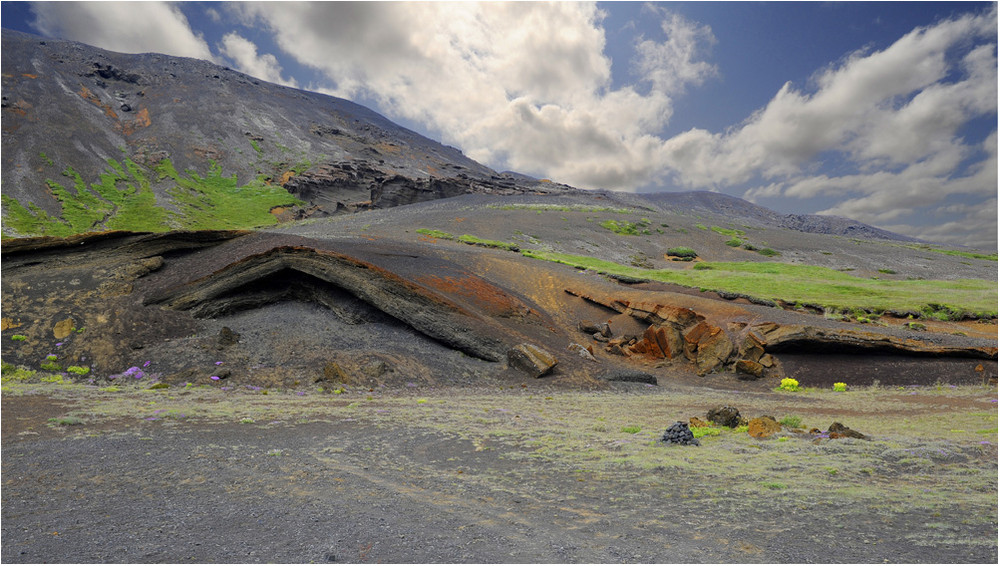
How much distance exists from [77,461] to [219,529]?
4085mm

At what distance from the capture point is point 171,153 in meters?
99.8

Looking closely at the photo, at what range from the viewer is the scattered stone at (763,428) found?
959 cm

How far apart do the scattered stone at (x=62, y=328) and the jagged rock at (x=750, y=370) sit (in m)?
27.8

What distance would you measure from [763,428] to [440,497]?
7396 millimetres

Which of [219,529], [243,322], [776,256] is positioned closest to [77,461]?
[219,529]

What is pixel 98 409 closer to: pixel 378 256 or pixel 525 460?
pixel 525 460

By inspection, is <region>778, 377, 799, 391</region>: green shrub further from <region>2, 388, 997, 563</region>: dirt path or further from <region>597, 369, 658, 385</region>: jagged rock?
<region>2, 388, 997, 563</region>: dirt path

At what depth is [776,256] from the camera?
229 feet

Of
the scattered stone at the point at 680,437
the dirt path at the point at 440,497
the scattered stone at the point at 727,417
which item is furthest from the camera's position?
the scattered stone at the point at 727,417

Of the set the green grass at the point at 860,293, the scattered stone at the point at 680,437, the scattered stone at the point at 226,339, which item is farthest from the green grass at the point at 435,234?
the scattered stone at the point at 680,437

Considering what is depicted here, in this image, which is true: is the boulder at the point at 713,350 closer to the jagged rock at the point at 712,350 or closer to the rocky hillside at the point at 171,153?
the jagged rock at the point at 712,350

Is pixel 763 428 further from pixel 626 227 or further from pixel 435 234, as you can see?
pixel 626 227

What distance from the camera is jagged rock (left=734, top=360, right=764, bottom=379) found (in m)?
20.6

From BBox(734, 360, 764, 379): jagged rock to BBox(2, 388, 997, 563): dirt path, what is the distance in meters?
12.9
